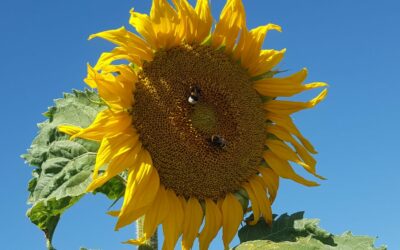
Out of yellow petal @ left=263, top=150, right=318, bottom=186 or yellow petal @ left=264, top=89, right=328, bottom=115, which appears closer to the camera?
yellow petal @ left=263, top=150, right=318, bottom=186

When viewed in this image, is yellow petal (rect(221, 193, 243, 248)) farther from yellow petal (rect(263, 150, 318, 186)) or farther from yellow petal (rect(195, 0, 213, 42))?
yellow petal (rect(195, 0, 213, 42))

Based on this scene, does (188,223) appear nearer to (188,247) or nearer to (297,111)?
(188,247)

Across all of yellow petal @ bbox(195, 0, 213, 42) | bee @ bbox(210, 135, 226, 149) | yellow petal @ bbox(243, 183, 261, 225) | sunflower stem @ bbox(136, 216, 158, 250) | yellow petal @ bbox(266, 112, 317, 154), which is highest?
yellow petal @ bbox(195, 0, 213, 42)

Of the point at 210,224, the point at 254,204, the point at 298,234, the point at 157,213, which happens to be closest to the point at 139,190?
the point at 157,213

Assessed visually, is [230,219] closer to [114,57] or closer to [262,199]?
[262,199]

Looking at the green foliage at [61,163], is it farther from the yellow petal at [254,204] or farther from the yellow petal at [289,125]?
the yellow petal at [289,125]

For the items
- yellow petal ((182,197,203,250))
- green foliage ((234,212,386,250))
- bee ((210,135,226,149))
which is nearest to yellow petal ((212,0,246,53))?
bee ((210,135,226,149))
